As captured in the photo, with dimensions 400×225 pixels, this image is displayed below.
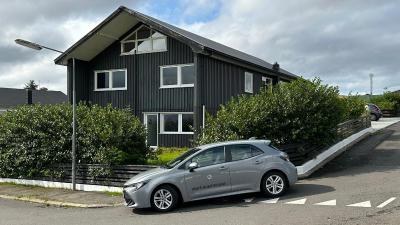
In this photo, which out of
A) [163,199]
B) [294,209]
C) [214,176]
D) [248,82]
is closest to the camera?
[294,209]

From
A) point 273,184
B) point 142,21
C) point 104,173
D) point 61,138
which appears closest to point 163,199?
point 273,184

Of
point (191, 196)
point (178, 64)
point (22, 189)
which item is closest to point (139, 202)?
point (191, 196)

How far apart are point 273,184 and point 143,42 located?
607 inches

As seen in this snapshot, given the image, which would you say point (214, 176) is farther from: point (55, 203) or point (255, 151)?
Answer: point (55, 203)

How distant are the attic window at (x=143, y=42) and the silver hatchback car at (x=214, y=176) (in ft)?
44.4

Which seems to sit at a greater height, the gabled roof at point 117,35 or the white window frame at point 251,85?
the gabled roof at point 117,35

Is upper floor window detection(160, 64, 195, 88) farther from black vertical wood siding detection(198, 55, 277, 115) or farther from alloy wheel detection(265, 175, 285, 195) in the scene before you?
alloy wheel detection(265, 175, 285, 195)

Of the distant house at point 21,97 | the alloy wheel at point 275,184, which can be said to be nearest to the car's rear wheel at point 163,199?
the alloy wheel at point 275,184

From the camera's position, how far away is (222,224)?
955 centimetres

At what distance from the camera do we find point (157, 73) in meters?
25.2

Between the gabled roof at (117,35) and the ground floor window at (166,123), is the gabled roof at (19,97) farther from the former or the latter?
the ground floor window at (166,123)

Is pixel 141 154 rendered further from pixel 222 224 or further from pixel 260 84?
pixel 260 84

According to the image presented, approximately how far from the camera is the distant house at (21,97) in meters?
52.4

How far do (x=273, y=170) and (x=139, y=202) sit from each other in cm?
325
